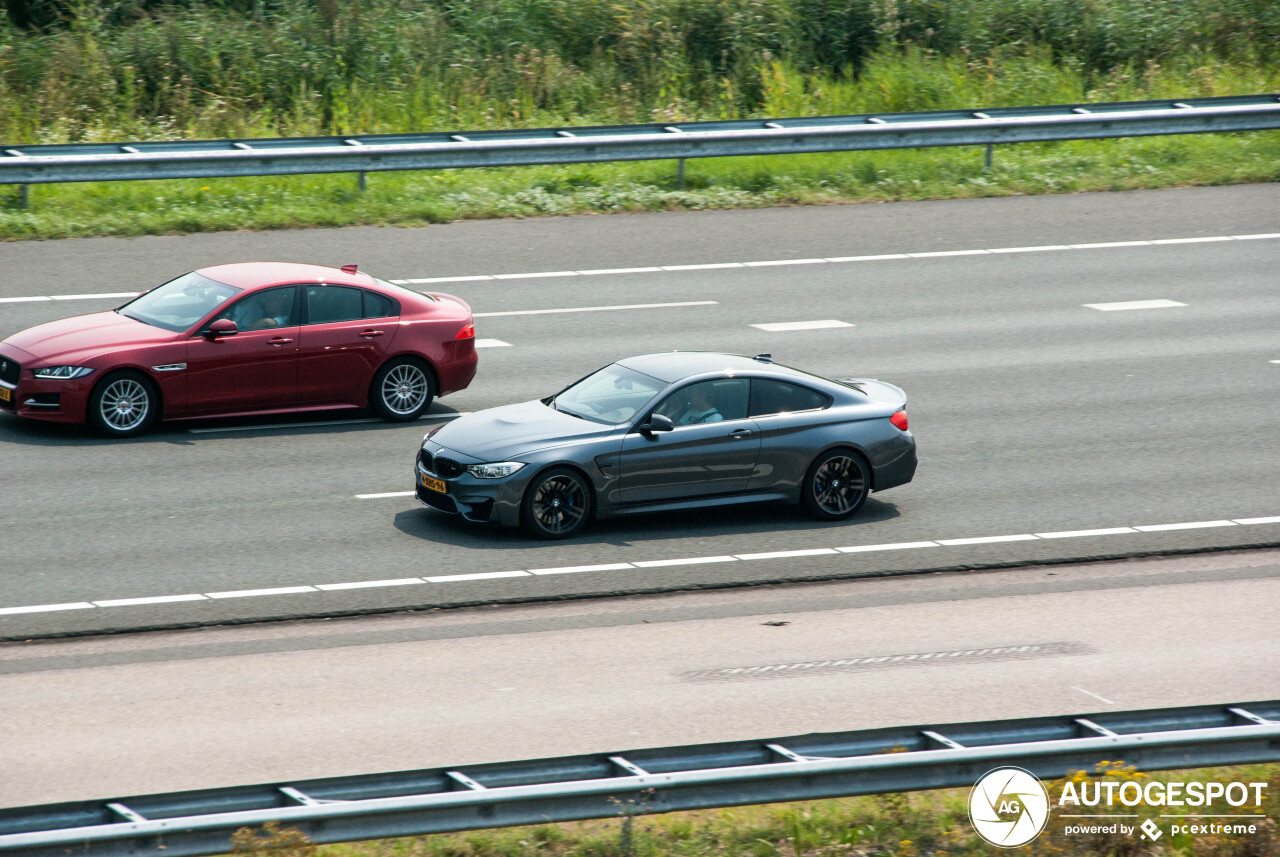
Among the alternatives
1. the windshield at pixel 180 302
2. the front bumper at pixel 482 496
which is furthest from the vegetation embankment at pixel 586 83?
the front bumper at pixel 482 496

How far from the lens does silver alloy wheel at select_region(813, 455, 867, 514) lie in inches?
549

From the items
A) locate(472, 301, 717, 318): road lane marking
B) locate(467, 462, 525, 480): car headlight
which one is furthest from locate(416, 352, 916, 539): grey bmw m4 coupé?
locate(472, 301, 717, 318): road lane marking

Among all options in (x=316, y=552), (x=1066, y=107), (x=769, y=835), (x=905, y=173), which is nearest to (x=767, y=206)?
(x=905, y=173)

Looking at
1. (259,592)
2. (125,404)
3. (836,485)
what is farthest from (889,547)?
(125,404)

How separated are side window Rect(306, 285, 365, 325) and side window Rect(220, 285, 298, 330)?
0.57 ft

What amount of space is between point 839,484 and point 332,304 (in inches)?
209

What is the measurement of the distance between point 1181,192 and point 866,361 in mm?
10613

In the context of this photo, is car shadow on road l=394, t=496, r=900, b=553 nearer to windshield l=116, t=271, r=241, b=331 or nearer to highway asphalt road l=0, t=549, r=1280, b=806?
highway asphalt road l=0, t=549, r=1280, b=806

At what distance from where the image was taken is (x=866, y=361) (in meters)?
18.2

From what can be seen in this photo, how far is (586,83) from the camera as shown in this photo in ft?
95.8

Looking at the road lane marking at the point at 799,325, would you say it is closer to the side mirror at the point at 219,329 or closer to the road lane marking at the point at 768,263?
the road lane marking at the point at 768,263

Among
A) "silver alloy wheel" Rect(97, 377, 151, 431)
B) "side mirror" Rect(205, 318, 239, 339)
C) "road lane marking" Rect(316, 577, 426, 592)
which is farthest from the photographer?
"side mirror" Rect(205, 318, 239, 339)

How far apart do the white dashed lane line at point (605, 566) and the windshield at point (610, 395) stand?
1406mm

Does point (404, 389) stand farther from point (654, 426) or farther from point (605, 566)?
point (605, 566)
